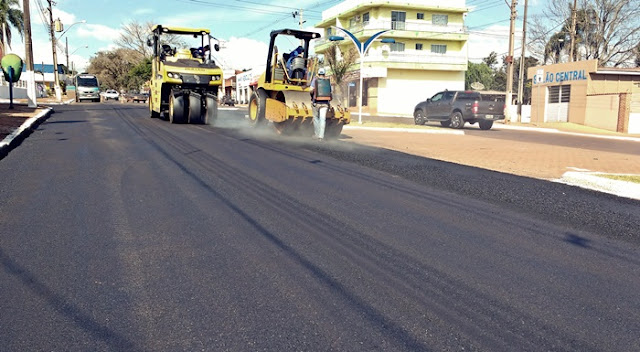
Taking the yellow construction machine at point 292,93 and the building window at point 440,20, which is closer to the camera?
the yellow construction machine at point 292,93

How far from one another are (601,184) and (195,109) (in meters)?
13.4

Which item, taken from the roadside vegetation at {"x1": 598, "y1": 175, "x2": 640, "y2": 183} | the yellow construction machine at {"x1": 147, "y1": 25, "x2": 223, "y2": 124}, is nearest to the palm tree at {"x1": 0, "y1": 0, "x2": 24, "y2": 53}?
the yellow construction machine at {"x1": 147, "y1": 25, "x2": 223, "y2": 124}

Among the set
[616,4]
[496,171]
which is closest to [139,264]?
[496,171]

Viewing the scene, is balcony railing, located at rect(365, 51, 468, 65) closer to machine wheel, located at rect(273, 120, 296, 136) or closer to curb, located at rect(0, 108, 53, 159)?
machine wheel, located at rect(273, 120, 296, 136)

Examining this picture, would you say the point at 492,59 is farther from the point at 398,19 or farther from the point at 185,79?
the point at 185,79

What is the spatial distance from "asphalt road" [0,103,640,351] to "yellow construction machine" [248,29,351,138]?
604cm

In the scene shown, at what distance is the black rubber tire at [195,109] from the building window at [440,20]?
1510 inches

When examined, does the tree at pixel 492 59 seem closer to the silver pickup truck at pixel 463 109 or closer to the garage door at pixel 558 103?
the garage door at pixel 558 103

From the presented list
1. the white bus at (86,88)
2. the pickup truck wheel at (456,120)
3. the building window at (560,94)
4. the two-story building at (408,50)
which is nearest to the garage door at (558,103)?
the building window at (560,94)

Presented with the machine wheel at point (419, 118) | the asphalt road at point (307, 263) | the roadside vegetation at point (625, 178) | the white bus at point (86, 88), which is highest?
the white bus at point (86, 88)

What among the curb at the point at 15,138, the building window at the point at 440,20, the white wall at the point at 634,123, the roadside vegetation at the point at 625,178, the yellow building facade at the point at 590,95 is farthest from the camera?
the building window at the point at 440,20

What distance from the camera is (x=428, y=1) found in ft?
164

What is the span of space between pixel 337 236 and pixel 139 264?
6.51ft

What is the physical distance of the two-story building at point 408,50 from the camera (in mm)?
48906
